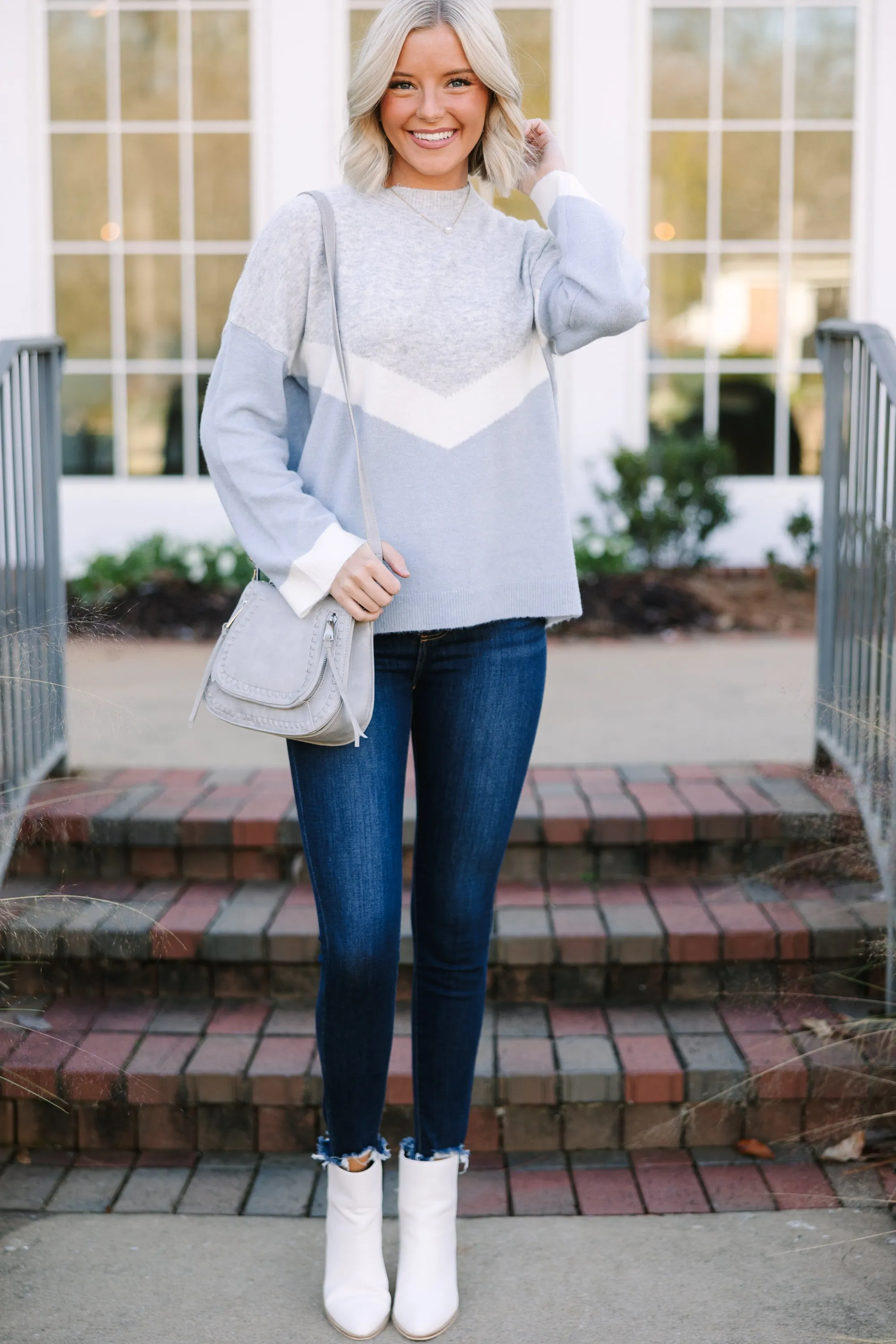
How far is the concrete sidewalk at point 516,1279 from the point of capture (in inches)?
80.7

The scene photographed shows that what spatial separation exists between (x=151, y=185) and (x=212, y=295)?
21.0 inches

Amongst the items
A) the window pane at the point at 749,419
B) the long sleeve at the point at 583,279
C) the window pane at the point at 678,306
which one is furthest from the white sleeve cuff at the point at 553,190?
the window pane at the point at 749,419

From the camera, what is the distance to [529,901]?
300cm

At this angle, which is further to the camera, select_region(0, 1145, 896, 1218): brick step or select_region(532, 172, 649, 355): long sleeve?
select_region(0, 1145, 896, 1218): brick step

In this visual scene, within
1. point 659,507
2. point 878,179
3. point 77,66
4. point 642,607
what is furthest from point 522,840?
point 77,66

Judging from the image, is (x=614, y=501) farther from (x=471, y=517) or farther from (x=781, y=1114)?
(x=471, y=517)

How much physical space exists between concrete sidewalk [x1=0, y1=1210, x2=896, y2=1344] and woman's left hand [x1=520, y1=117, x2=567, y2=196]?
1642 millimetres

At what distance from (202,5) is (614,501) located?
8.95 feet

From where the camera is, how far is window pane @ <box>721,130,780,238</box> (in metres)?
6.18

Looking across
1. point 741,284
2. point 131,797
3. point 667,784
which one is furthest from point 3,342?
point 741,284

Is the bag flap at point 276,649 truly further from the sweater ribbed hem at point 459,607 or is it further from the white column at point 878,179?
the white column at point 878,179

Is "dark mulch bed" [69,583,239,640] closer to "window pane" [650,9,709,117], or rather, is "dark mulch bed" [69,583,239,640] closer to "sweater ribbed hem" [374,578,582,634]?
"window pane" [650,9,709,117]

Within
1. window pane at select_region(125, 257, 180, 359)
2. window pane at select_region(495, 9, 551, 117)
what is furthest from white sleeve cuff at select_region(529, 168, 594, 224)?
window pane at select_region(125, 257, 180, 359)

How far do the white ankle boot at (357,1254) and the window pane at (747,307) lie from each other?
4.99 meters
